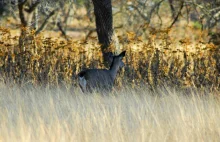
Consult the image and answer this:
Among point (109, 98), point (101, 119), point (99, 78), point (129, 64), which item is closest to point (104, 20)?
point (129, 64)

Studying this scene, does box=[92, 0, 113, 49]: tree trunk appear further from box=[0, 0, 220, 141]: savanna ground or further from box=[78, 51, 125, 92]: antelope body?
box=[78, 51, 125, 92]: antelope body

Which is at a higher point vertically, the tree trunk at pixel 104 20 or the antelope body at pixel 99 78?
the tree trunk at pixel 104 20

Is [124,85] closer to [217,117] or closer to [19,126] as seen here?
[217,117]

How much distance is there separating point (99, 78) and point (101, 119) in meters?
3.63

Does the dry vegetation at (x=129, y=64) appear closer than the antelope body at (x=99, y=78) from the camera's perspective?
No

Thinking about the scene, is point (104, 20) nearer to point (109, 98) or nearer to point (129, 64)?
point (129, 64)

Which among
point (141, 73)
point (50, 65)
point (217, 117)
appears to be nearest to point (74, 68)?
point (50, 65)

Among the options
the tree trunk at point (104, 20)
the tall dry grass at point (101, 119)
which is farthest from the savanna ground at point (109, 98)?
the tree trunk at point (104, 20)

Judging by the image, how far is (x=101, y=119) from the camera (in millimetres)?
7598

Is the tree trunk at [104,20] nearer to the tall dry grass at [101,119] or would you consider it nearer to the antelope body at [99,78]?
the antelope body at [99,78]

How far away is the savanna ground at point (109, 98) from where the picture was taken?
7.08m

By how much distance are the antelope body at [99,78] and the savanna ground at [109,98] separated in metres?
0.24

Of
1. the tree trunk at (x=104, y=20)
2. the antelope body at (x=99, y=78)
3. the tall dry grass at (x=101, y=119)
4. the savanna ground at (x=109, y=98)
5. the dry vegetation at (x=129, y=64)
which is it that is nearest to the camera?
the tall dry grass at (x=101, y=119)

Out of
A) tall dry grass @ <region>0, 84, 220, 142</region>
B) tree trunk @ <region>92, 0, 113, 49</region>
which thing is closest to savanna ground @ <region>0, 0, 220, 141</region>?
tall dry grass @ <region>0, 84, 220, 142</region>
